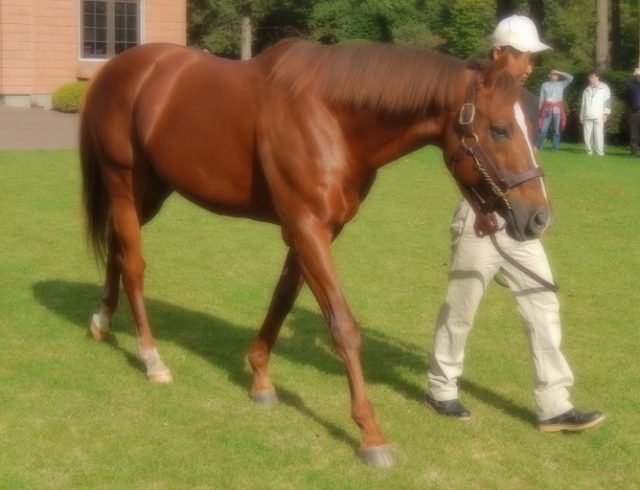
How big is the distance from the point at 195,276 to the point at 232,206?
11.3 feet

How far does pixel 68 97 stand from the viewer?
98.0 feet

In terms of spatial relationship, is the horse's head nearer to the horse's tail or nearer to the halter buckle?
the halter buckle

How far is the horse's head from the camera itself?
183 inches

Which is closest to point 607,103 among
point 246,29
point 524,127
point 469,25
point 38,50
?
point 38,50

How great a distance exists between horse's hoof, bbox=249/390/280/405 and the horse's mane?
170 cm

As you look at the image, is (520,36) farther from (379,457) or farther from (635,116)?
(635,116)

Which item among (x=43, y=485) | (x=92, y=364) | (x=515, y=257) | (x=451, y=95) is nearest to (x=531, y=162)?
(x=451, y=95)

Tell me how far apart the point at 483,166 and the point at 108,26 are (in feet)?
97.9

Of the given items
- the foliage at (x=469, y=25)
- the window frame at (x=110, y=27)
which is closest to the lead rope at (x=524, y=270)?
the window frame at (x=110, y=27)

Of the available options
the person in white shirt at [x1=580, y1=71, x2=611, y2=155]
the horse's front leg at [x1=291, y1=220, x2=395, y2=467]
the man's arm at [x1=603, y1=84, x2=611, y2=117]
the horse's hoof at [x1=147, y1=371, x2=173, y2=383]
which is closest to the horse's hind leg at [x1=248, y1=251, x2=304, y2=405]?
the horse's hoof at [x1=147, y1=371, x2=173, y2=383]

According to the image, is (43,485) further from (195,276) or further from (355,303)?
(195,276)

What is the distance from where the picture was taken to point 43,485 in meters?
4.54

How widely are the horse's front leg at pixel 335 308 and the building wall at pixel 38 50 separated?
91.8 ft

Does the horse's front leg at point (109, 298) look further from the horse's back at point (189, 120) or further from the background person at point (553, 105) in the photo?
the background person at point (553, 105)
